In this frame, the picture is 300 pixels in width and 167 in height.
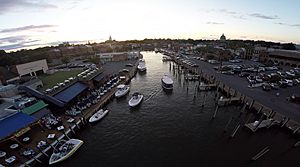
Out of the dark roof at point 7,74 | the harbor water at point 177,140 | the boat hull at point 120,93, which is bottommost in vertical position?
the harbor water at point 177,140

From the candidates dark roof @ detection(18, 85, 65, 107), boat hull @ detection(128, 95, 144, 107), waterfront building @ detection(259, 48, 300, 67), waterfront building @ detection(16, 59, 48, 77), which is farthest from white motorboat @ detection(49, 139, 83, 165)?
waterfront building @ detection(259, 48, 300, 67)

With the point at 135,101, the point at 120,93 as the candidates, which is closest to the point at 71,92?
the point at 120,93

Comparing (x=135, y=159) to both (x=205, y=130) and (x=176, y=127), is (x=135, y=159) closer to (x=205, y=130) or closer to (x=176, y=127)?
(x=176, y=127)

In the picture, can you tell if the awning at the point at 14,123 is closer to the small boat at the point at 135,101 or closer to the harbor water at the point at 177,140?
the harbor water at the point at 177,140

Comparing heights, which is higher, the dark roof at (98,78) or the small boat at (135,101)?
the dark roof at (98,78)

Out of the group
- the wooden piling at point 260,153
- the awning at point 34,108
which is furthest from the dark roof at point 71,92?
the wooden piling at point 260,153

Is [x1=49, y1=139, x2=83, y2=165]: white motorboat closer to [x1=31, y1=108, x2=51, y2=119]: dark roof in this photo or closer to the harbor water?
the harbor water

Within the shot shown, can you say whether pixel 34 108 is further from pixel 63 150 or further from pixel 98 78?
pixel 98 78
